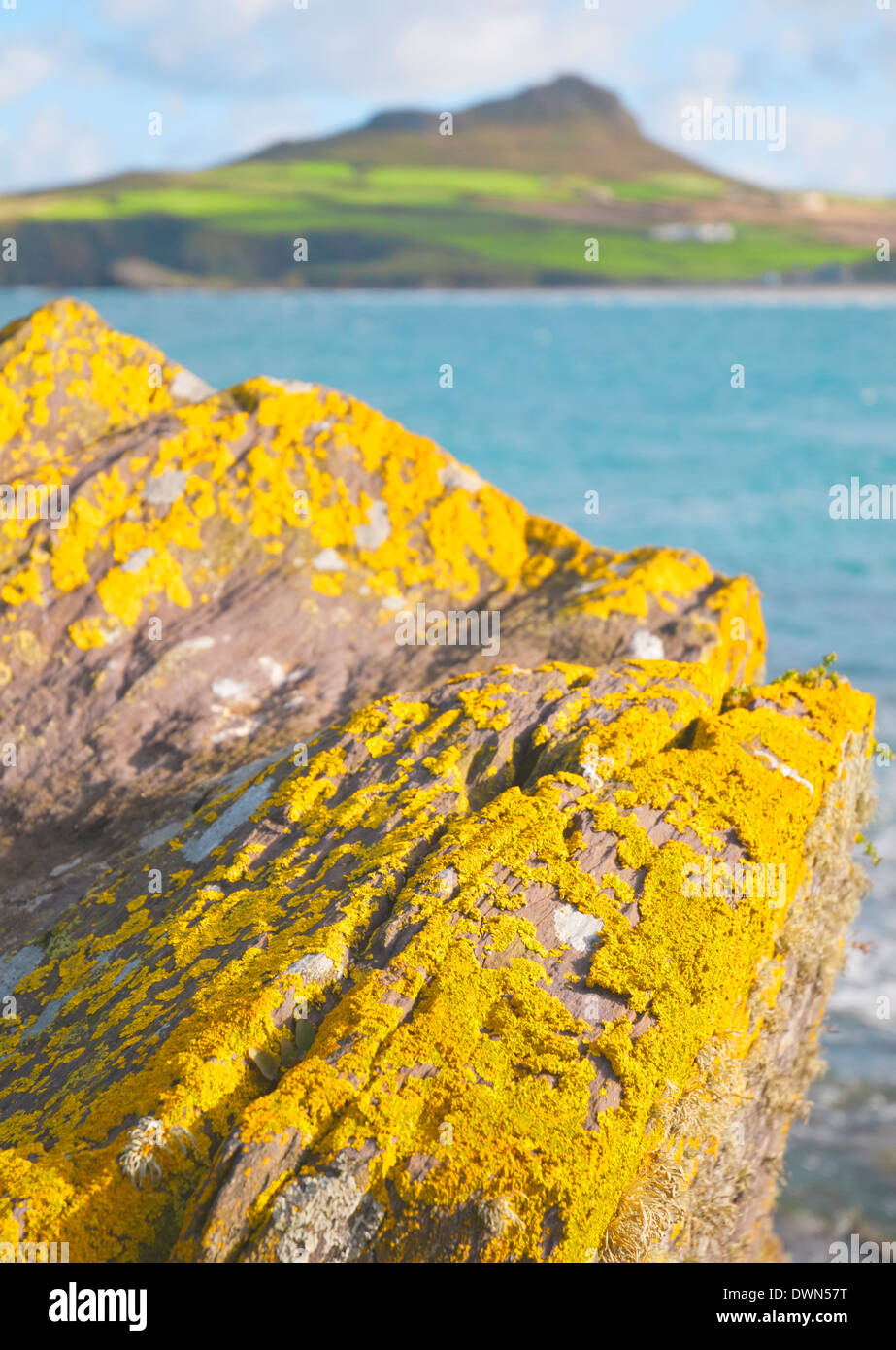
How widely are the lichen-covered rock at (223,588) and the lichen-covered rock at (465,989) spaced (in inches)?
49.7

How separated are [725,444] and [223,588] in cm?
5056

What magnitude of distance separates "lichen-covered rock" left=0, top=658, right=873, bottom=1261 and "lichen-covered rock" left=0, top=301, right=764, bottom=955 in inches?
49.7

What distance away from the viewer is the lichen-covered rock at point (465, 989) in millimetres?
4074

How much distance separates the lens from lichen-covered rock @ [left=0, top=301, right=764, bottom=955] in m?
7.57

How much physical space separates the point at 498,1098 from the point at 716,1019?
110 cm

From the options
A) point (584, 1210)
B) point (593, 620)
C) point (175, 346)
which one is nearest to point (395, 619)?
point (593, 620)

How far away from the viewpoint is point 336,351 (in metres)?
90.9
